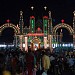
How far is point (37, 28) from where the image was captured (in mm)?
54094

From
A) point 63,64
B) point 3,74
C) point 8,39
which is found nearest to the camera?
point 3,74

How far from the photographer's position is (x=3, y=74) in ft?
33.5

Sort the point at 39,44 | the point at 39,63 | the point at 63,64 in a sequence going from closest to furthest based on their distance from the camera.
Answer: the point at 39,63, the point at 63,64, the point at 39,44

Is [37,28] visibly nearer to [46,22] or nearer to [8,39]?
[46,22]

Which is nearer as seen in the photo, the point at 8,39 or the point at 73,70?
the point at 73,70

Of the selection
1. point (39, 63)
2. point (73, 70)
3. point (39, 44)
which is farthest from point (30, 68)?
point (39, 44)

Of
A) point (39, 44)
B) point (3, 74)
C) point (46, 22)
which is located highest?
point (46, 22)

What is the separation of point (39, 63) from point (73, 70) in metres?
2.02

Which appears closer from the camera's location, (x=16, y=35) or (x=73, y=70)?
(x=73, y=70)

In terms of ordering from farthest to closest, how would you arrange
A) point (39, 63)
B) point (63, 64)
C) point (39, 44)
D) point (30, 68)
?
point (39, 44) → point (63, 64) → point (39, 63) → point (30, 68)

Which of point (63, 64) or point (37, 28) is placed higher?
point (37, 28)

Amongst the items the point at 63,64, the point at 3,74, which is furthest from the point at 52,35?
the point at 3,74

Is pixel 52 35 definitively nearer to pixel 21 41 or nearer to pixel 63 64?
pixel 21 41

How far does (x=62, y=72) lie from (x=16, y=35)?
112 feet
